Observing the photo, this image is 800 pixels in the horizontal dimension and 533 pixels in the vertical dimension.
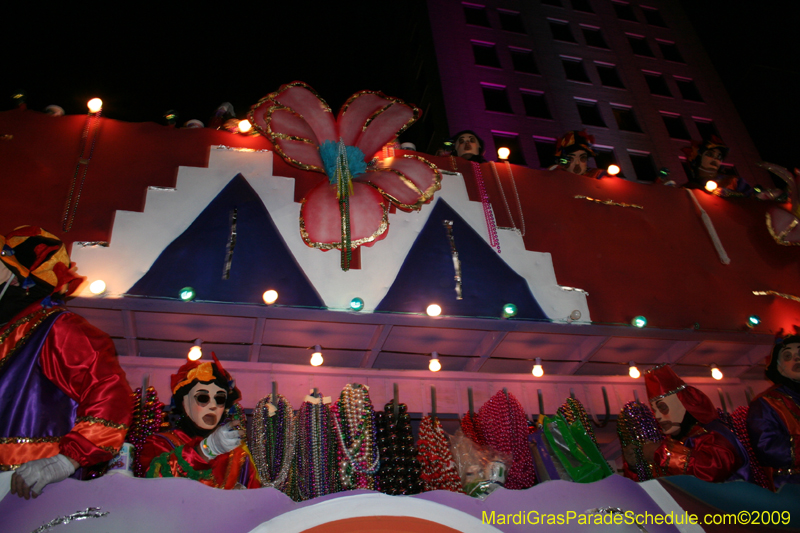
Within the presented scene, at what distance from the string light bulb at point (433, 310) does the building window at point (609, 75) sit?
8.46 meters

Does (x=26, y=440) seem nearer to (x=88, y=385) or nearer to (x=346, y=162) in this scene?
(x=88, y=385)

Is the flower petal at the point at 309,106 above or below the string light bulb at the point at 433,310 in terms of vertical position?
above

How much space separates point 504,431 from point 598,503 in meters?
1.11

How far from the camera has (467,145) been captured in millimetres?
4766

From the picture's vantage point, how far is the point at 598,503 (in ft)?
7.39

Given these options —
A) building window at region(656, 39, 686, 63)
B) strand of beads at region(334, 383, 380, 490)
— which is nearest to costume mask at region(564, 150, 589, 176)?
strand of beads at region(334, 383, 380, 490)

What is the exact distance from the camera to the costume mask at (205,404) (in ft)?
9.80

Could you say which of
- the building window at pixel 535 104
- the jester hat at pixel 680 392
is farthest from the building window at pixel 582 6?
the jester hat at pixel 680 392

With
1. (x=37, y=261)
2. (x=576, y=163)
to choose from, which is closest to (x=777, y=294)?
(x=576, y=163)

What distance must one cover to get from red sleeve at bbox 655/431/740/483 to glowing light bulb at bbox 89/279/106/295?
140 inches

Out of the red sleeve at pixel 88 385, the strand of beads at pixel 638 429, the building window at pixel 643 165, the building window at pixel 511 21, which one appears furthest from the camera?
the building window at pixel 511 21

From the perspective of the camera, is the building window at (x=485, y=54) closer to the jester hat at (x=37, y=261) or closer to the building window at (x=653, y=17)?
the building window at (x=653, y=17)

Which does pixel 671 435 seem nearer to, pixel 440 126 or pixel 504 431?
pixel 504 431

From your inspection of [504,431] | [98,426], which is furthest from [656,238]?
[98,426]
